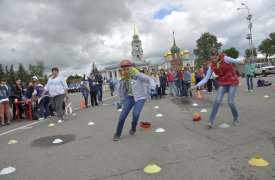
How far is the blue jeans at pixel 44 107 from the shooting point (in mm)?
12423

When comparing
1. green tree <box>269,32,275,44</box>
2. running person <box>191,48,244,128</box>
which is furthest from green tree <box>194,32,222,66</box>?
running person <box>191,48,244,128</box>

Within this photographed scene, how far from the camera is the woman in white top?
35.3ft

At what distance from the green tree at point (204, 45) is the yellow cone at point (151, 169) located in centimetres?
9198

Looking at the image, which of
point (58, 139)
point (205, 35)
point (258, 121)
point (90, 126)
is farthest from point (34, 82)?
point (205, 35)

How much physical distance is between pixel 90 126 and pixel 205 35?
92347mm

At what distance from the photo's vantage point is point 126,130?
7551mm

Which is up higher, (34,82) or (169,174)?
(34,82)

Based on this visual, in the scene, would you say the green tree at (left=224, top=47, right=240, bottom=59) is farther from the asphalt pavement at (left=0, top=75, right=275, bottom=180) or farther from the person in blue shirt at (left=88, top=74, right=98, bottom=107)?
the asphalt pavement at (left=0, top=75, right=275, bottom=180)

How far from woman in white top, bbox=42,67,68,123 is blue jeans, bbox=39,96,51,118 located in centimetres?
161

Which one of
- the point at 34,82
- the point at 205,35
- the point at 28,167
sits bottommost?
the point at 28,167

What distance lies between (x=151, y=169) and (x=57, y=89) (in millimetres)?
7380

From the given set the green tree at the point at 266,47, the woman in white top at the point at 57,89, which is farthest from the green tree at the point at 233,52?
the woman in white top at the point at 57,89

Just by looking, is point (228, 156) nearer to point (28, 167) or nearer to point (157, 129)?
point (157, 129)

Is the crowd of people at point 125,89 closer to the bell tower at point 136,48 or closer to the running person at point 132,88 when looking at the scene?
the running person at point 132,88
